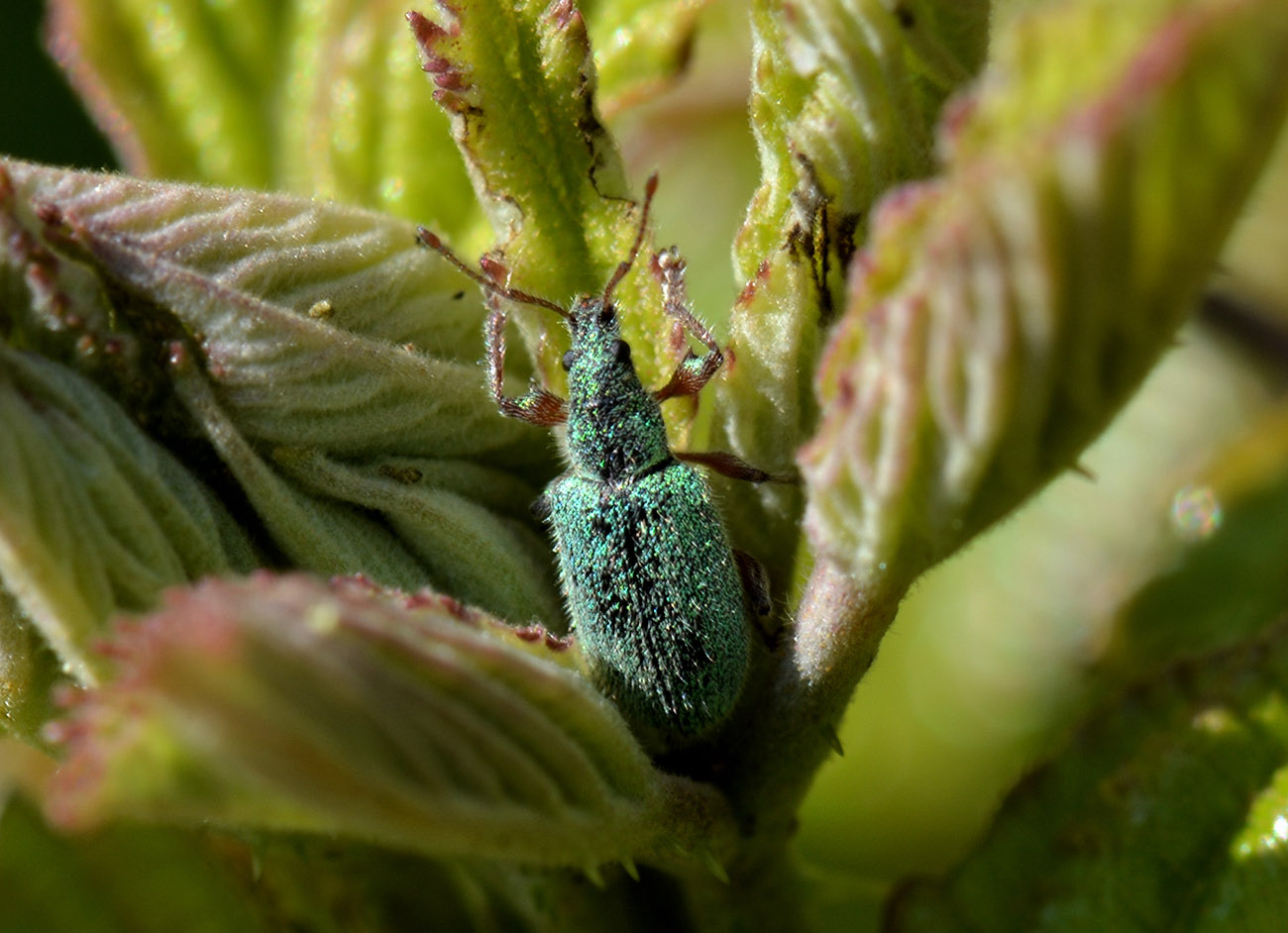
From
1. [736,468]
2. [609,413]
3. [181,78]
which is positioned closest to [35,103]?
[181,78]

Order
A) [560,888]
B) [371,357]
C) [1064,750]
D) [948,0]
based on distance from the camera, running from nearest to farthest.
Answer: [948,0]
[371,357]
[560,888]
[1064,750]

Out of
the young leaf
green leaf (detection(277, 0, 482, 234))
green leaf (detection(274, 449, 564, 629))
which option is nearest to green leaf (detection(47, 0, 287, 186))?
green leaf (detection(277, 0, 482, 234))

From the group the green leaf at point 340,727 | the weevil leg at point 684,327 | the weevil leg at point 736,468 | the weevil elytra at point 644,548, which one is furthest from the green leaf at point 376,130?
the green leaf at point 340,727

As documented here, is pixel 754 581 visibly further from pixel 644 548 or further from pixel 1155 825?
pixel 1155 825

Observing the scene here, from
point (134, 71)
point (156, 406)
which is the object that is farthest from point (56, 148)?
point (156, 406)

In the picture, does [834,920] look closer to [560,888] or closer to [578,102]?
[560,888]

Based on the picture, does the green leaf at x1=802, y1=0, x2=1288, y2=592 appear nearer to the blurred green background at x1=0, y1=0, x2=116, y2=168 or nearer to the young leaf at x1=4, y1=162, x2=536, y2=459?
the young leaf at x1=4, y1=162, x2=536, y2=459
